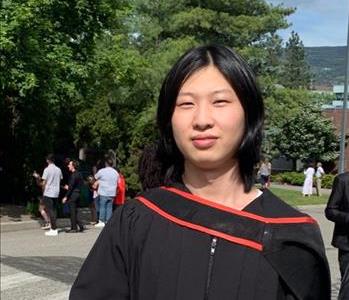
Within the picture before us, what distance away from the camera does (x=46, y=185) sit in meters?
14.3

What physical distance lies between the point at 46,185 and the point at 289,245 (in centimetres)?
1281

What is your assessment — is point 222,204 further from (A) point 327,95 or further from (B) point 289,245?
(A) point 327,95

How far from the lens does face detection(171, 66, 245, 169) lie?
6.02ft

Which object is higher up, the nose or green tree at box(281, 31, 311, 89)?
green tree at box(281, 31, 311, 89)

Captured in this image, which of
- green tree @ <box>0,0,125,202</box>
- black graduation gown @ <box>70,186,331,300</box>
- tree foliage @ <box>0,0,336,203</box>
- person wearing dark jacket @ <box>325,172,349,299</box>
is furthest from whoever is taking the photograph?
tree foliage @ <box>0,0,336,203</box>

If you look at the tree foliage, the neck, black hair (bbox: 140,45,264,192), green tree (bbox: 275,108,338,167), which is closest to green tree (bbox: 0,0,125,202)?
the tree foliage

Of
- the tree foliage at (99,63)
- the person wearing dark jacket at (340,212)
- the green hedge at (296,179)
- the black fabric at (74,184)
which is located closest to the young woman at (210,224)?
the person wearing dark jacket at (340,212)

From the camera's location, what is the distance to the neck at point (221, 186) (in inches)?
74.6

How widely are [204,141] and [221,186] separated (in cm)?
15

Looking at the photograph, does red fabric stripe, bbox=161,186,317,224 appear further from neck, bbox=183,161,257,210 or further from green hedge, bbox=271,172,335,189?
green hedge, bbox=271,172,335,189

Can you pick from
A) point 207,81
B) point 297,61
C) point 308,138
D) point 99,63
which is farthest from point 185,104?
point 297,61

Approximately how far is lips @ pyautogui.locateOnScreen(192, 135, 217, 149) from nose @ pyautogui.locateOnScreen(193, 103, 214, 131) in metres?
0.03

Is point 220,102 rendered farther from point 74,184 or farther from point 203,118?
point 74,184

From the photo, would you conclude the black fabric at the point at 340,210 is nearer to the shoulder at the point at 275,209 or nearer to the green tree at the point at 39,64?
the shoulder at the point at 275,209
